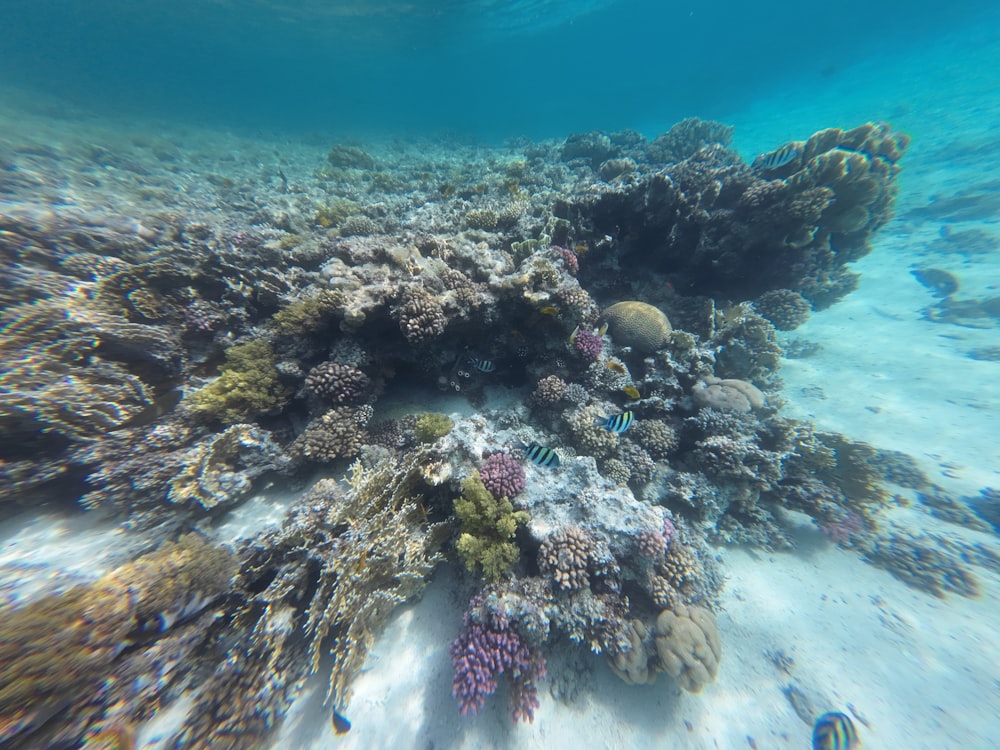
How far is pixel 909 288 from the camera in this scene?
15.2 m

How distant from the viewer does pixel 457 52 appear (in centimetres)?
7538

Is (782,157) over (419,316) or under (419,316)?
over

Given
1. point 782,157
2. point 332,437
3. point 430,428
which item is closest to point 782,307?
point 782,157

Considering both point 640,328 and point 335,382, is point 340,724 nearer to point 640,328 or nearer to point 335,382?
point 335,382

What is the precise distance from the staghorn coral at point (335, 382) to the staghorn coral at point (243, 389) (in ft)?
1.92

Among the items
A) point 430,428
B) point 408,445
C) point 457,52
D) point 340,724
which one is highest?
point 457,52

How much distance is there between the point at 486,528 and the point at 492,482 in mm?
592

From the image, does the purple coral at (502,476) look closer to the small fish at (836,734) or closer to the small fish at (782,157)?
the small fish at (836,734)

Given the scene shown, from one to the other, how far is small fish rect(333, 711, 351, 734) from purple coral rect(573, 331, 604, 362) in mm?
5842

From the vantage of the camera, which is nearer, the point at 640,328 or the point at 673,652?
the point at 673,652

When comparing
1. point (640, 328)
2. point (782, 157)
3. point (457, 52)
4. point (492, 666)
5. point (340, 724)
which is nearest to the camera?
point (340, 724)

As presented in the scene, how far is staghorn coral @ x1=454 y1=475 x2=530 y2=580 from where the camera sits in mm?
4430

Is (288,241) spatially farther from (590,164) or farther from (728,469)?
(590,164)

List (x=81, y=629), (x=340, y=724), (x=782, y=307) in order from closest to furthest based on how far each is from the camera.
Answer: (x=81, y=629), (x=340, y=724), (x=782, y=307)
